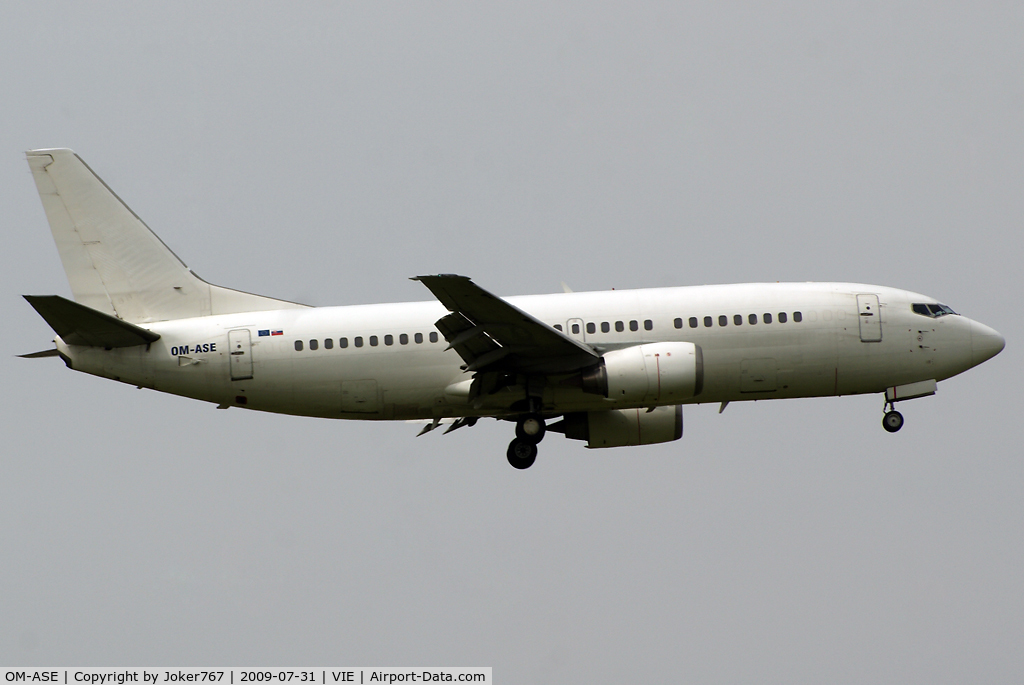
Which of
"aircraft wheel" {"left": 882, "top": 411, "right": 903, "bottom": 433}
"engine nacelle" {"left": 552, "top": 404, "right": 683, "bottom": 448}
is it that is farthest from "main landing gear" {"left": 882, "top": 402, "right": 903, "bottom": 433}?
"engine nacelle" {"left": 552, "top": 404, "right": 683, "bottom": 448}

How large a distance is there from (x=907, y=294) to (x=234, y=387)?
18069 millimetres

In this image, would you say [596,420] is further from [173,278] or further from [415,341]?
[173,278]

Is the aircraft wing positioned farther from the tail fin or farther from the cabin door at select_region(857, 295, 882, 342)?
the cabin door at select_region(857, 295, 882, 342)

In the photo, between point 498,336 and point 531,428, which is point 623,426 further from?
point 498,336

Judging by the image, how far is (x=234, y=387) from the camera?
→ 106 feet

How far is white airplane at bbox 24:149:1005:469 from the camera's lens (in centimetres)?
3180

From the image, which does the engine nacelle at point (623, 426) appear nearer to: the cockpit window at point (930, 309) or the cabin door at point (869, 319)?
the cabin door at point (869, 319)

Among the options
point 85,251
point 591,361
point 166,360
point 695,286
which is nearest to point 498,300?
point 591,361

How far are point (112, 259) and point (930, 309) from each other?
2206 cm

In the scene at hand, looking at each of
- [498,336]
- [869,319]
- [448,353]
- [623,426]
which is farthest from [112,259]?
[869,319]

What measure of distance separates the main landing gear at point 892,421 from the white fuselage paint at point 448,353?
4.36 feet

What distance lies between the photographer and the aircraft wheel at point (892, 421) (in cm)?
3475

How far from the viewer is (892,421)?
34781 millimetres

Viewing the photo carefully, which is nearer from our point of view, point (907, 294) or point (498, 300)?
point (498, 300)
